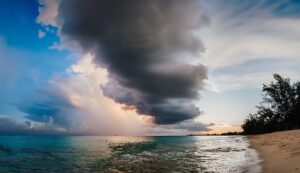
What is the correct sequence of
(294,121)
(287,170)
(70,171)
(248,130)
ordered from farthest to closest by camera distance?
(248,130) → (294,121) → (70,171) → (287,170)

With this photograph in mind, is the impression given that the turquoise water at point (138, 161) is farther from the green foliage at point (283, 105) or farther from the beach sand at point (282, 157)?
the green foliage at point (283, 105)

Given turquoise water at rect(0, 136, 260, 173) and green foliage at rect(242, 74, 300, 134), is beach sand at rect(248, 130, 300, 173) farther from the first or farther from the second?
green foliage at rect(242, 74, 300, 134)

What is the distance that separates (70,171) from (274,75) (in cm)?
8971

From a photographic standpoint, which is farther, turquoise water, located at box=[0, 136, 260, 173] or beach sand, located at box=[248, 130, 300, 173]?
turquoise water, located at box=[0, 136, 260, 173]

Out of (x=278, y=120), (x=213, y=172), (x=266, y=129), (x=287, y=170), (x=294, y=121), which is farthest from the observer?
(x=266, y=129)

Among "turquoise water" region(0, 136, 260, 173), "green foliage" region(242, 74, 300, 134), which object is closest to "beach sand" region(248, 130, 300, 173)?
"turquoise water" region(0, 136, 260, 173)

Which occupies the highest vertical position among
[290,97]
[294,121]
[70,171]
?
[290,97]

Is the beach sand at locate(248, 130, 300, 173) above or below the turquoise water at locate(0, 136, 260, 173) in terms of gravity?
above

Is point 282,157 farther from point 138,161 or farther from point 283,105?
point 283,105

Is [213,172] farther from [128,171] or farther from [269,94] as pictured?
[269,94]

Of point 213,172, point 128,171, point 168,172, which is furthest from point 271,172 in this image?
point 128,171

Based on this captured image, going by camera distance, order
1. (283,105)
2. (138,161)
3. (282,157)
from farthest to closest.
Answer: (283,105) → (138,161) → (282,157)

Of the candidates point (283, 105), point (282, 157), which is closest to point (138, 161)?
point (282, 157)

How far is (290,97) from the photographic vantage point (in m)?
94.4
